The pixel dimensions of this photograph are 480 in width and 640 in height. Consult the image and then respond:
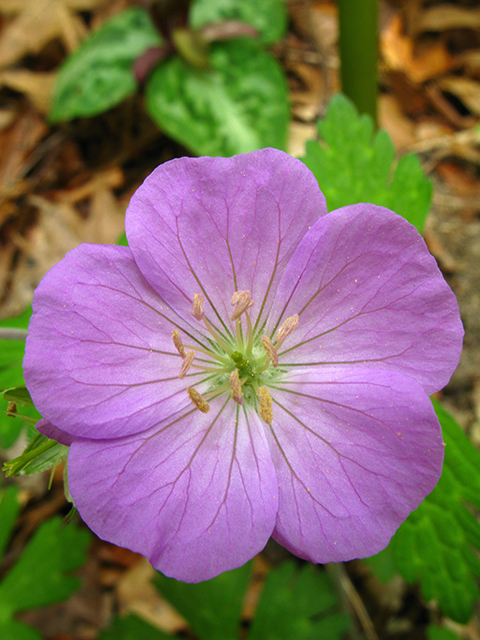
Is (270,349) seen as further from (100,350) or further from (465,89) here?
(465,89)

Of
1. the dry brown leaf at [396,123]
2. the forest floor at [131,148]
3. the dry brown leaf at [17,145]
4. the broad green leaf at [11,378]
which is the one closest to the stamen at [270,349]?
the broad green leaf at [11,378]

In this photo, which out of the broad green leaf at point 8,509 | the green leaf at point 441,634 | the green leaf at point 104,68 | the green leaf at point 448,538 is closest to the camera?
the green leaf at point 448,538

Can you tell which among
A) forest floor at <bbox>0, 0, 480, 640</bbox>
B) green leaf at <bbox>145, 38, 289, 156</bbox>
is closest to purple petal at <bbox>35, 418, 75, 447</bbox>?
forest floor at <bbox>0, 0, 480, 640</bbox>

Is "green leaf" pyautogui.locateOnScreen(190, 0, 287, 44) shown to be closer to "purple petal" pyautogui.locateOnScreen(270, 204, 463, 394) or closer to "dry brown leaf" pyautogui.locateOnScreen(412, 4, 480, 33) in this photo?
"dry brown leaf" pyautogui.locateOnScreen(412, 4, 480, 33)

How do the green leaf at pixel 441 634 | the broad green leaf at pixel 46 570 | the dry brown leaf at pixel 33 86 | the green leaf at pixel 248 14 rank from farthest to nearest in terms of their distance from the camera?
the dry brown leaf at pixel 33 86, the green leaf at pixel 248 14, the broad green leaf at pixel 46 570, the green leaf at pixel 441 634

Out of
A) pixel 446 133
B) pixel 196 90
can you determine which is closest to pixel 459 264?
pixel 446 133

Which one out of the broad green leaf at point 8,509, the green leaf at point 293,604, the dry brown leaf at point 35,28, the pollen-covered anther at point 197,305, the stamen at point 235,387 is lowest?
the green leaf at point 293,604

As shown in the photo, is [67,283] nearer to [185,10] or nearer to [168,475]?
[168,475]

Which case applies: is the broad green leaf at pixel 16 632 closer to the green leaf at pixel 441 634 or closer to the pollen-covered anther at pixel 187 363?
the green leaf at pixel 441 634
